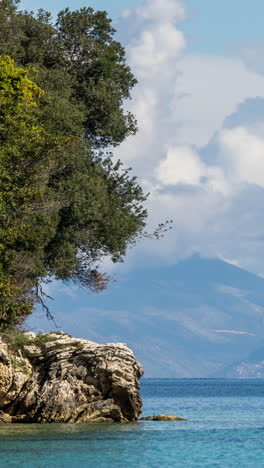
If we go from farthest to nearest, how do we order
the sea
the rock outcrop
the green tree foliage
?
1. the rock outcrop
2. the green tree foliage
3. the sea

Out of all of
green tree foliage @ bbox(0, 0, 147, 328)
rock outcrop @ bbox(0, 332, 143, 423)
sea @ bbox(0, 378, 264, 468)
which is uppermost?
green tree foliage @ bbox(0, 0, 147, 328)

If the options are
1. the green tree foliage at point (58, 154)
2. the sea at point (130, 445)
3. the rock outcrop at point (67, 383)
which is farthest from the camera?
the rock outcrop at point (67, 383)

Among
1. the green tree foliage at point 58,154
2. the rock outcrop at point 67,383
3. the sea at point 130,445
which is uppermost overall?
the green tree foliage at point 58,154

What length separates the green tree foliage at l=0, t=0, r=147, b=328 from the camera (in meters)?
42.0

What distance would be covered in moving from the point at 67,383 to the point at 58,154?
594 inches

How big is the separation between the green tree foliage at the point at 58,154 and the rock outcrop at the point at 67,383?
4332mm

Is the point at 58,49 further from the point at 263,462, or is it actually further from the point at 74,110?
the point at 263,462

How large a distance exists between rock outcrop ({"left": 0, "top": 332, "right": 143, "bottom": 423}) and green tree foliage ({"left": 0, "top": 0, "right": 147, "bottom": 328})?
Answer: 171 inches

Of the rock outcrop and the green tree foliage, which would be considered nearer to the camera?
the green tree foliage

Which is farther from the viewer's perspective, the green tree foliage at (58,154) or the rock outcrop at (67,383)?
the rock outcrop at (67,383)

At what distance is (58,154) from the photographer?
1748 inches

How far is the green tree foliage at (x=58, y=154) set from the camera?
42.0 metres

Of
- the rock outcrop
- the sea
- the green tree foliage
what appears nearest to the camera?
the sea

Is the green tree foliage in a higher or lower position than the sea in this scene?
higher
